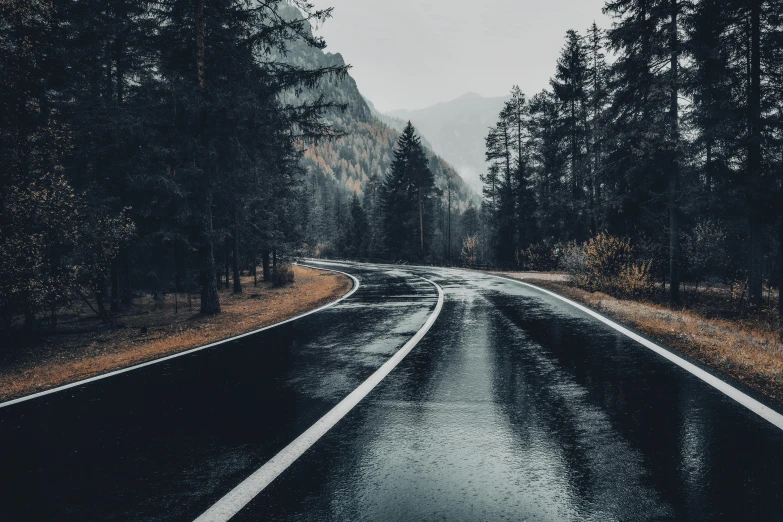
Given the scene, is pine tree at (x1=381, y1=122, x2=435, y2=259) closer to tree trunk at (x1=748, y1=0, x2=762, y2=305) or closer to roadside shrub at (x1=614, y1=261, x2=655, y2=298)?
roadside shrub at (x1=614, y1=261, x2=655, y2=298)

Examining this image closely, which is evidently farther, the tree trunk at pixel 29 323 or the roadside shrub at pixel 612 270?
the roadside shrub at pixel 612 270

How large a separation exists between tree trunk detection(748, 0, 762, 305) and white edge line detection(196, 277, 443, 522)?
17.1 meters

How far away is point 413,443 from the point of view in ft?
11.2

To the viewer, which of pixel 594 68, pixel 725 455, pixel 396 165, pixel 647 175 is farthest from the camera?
pixel 396 165

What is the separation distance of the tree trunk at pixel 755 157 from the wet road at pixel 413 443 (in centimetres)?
1377

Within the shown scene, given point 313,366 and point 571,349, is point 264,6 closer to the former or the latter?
point 313,366

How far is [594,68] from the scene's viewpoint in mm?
31172

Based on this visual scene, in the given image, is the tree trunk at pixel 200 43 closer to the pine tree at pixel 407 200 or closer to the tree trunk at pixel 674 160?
the tree trunk at pixel 674 160

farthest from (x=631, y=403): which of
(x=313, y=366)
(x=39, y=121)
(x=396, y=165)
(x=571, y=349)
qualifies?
(x=396, y=165)

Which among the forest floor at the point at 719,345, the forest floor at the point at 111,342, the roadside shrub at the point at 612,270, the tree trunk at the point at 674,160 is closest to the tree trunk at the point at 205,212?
the forest floor at the point at 111,342

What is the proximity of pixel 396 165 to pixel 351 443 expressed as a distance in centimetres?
5159

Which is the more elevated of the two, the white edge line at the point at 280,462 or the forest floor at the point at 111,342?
the white edge line at the point at 280,462

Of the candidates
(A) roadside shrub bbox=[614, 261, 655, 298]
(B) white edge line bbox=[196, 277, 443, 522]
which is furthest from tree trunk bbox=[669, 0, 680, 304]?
(B) white edge line bbox=[196, 277, 443, 522]

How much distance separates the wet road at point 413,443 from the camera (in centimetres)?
258
